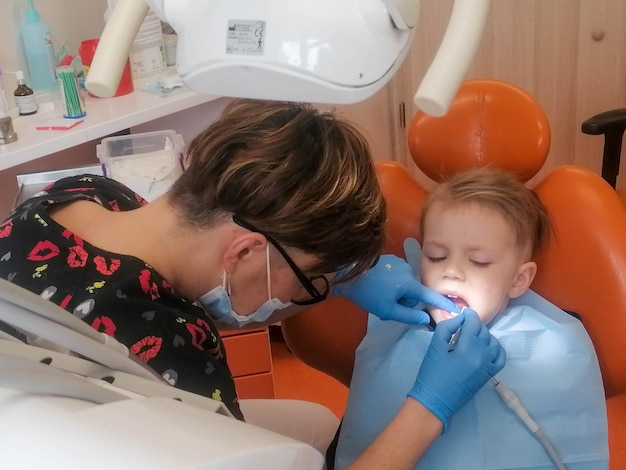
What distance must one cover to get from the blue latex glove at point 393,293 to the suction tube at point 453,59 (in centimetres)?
85

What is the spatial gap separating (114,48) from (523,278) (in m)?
1.06

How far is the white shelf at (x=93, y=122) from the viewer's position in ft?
5.57

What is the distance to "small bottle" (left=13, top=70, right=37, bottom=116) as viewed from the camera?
6.18 ft

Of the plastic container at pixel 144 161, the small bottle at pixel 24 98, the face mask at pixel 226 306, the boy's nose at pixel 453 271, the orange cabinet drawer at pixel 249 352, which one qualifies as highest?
the small bottle at pixel 24 98

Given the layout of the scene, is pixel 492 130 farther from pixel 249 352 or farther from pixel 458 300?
pixel 249 352

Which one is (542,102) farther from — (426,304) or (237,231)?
(237,231)

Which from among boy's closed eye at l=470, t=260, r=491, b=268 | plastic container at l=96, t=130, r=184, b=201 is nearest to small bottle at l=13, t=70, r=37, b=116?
plastic container at l=96, t=130, r=184, b=201

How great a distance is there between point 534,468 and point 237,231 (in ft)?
2.18

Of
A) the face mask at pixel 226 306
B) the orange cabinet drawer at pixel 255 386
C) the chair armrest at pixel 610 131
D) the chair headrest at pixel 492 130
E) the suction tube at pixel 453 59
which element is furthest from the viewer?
the chair armrest at pixel 610 131

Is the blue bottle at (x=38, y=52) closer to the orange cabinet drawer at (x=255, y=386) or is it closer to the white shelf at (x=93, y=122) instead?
the white shelf at (x=93, y=122)

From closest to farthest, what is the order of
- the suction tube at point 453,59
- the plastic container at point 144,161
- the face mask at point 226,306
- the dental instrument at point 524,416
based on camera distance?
the suction tube at point 453,59 < the face mask at point 226,306 < the dental instrument at point 524,416 < the plastic container at point 144,161

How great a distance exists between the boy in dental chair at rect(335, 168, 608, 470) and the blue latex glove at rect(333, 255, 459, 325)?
0.04 metres

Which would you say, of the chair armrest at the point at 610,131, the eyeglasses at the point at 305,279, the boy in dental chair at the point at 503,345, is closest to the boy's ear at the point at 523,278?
the boy in dental chair at the point at 503,345

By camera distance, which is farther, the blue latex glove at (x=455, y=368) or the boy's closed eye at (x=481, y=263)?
the boy's closed eye at (x=481, y=263)
